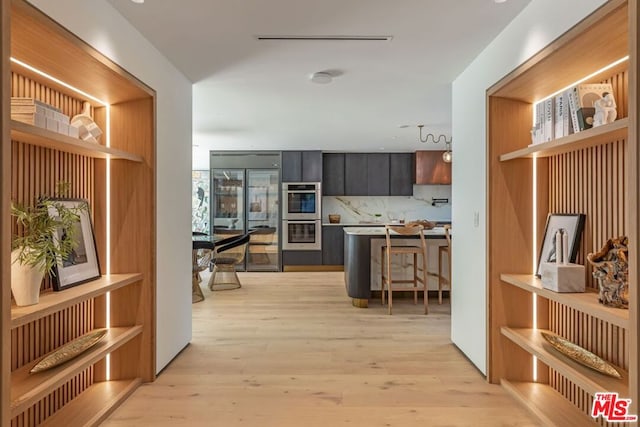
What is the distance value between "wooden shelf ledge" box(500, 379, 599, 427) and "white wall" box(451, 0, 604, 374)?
0.26 meters

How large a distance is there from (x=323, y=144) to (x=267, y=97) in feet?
9.79

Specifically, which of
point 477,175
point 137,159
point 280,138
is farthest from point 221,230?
point 477,175

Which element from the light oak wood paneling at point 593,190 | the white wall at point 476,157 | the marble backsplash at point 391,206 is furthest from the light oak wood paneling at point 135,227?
the marble backsplash at point 391,206

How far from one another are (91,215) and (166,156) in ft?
2.20

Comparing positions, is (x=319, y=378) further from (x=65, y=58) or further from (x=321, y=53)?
(x=65, y=58)

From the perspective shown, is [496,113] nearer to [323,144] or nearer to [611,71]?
[611,71]

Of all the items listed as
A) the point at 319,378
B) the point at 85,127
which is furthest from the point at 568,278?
the point at 85,127

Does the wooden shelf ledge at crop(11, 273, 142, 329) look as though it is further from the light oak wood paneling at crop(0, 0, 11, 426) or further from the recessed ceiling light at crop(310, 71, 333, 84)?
the recessed ceiling light at crop(310, 71, 333, 84)

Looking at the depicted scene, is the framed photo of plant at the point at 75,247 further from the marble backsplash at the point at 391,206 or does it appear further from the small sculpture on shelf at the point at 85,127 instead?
the marble backsplash at the point at 391,206

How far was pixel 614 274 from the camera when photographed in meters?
1.66

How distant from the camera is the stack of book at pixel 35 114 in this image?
169cm

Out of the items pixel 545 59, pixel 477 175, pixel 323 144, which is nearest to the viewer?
Answer: pixel 545 59

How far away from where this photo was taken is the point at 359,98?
3848mm

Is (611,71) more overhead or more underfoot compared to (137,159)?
more overhead
